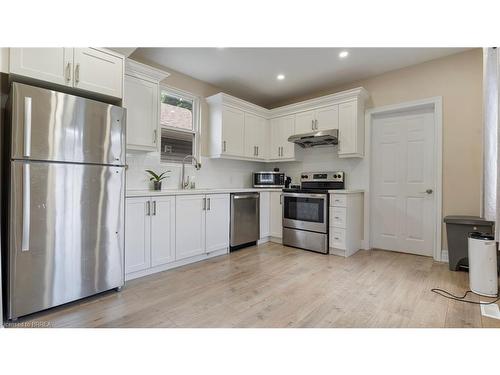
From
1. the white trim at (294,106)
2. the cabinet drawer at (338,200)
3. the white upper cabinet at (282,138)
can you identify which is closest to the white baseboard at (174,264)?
the cabinet drawer at (338,200)

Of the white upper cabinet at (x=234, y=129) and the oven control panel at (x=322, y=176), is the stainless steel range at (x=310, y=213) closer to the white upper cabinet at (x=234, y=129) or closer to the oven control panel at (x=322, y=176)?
the oven control panel at (x=322, y=176)

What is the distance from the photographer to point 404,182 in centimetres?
371

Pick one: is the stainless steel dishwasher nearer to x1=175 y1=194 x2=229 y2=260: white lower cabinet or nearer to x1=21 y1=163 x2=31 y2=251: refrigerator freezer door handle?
x1=175 y1=194 x2=229 y2=260: white lower cabinet

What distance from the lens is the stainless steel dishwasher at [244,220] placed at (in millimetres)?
3707

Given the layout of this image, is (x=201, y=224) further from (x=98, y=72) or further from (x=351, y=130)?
(x=351, y=130)

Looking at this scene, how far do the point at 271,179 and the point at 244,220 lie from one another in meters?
1.10

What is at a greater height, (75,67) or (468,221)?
(75,67)

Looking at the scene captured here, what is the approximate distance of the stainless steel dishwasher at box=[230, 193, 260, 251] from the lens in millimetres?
3707

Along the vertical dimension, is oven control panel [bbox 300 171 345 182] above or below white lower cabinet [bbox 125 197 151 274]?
above

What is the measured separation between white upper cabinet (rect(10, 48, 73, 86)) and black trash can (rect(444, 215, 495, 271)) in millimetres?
4297

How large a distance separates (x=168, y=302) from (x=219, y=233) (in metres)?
1.46

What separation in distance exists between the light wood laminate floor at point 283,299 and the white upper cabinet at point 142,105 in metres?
1.62

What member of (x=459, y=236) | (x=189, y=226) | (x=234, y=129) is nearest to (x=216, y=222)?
(x=189, y=226)
